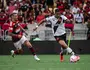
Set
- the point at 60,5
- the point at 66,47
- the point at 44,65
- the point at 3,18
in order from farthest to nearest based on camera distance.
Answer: the point at 60,5 → the point at 3,18 → the point at 66,47 → the point at 44,65

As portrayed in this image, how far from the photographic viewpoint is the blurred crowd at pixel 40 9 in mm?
24625

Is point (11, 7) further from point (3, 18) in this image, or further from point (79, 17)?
point (79, 17)

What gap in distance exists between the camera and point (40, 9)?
85.5 feet

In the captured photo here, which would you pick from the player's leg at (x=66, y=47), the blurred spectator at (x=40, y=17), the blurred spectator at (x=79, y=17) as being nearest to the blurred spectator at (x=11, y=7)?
the blurred spectator at (x=40, y=17)

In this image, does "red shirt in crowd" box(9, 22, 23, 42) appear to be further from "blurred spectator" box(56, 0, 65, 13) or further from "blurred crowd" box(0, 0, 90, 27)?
"blurred spectator" box(56, 0, 65, 13)

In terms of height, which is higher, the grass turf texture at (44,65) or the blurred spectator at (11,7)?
the blurred spectator at (11,7)

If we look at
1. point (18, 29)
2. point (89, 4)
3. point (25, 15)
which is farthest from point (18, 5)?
point (18, 29)

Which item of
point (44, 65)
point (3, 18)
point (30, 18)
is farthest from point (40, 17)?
point (44, 65)

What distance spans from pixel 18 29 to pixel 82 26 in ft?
24.3

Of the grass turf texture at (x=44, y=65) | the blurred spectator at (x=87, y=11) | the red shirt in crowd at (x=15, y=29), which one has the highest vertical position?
the red shirt in crowd at (x=15, y=29)

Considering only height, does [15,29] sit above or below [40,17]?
above

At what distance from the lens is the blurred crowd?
2462cm

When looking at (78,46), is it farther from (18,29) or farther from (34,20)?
(18,29)

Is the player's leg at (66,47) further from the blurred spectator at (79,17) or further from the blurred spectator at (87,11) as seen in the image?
the blurred spectator at (87,11)
